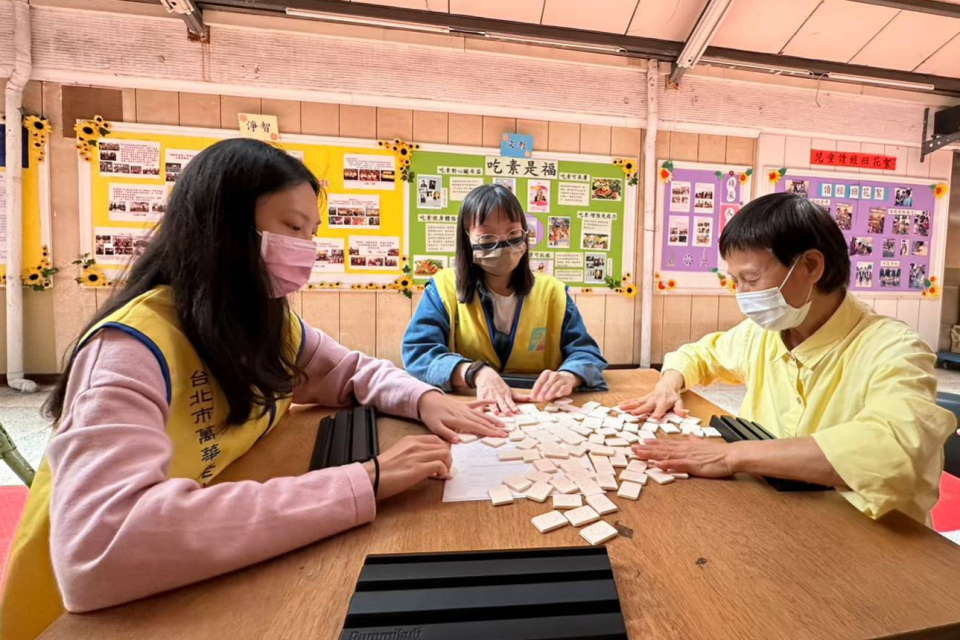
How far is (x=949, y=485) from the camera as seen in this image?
2.13 m

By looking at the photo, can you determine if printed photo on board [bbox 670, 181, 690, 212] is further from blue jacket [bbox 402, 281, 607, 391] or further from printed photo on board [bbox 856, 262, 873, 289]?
blue jacket [bbox 402, 281, 607, 391]

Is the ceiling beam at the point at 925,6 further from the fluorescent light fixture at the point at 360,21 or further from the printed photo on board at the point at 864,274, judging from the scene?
the fluorescent light fixture at the point at 360,21

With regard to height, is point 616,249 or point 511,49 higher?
point 511,49

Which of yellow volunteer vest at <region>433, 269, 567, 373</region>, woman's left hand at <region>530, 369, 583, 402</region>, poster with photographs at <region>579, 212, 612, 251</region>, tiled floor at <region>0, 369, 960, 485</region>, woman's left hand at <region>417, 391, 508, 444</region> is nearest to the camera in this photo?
woman's left hand at <region>417, 391, 508, 444</region>

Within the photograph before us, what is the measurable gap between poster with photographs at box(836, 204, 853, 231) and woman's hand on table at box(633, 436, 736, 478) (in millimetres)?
4449

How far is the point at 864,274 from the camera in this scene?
4352 mm

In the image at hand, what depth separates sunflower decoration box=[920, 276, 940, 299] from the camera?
444 centimetres

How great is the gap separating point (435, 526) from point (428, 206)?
3.23 metres

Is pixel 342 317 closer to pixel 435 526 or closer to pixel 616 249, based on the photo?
pixel 616 249

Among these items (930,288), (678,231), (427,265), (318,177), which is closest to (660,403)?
(427,265)

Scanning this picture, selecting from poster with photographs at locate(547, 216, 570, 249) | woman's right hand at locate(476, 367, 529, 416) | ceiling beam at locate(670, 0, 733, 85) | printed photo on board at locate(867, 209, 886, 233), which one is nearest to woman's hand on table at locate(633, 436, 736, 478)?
woman's right hand at locate(476, 367, 529, 416)

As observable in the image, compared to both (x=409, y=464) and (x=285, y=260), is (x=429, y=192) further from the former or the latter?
(x=409, y=464)

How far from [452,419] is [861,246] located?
4.88m

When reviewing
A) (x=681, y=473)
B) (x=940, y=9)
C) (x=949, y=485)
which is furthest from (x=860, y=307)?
(x=940, y=9)
